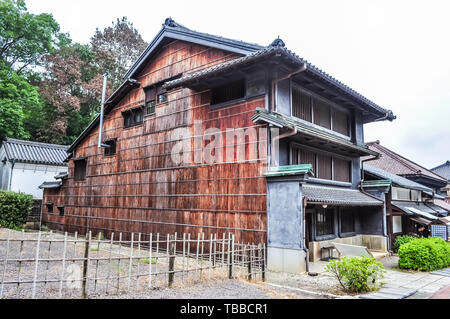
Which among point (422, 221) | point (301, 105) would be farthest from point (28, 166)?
point (422, 221)

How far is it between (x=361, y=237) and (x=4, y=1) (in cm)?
3171

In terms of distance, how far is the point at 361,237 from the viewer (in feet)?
54.5

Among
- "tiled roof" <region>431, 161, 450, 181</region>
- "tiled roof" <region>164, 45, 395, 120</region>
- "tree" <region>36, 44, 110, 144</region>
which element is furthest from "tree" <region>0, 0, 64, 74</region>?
"tiled roof" <region>431, 161, 450, 181</region>

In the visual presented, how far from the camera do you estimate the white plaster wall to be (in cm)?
2564

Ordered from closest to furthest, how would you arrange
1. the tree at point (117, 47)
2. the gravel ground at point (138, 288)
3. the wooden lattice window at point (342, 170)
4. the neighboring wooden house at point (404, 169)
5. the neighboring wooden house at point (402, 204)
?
the gravel ground at point (138, 288)
the wooden lattice window at point (342, 170)
the neighboring wooden house at point (402, 204)
the neighboring wooden house at point (404, 169)
the tree at point (117, 47)

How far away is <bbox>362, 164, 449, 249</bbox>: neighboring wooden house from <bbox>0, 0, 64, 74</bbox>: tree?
2969 cm

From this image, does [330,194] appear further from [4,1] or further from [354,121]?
[4,1]

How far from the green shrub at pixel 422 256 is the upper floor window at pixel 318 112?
6.14 m

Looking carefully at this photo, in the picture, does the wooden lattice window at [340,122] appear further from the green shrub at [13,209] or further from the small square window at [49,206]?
the small square window at [49,206]

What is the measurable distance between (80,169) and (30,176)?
8.26 meters

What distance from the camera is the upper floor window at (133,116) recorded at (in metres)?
17.9

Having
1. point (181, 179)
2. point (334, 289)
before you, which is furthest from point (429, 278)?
point (181, 179)

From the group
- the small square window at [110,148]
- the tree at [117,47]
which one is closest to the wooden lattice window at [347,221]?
the small square window at [110,148]

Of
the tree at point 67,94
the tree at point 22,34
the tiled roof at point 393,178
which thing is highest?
the tree at point 22,34
